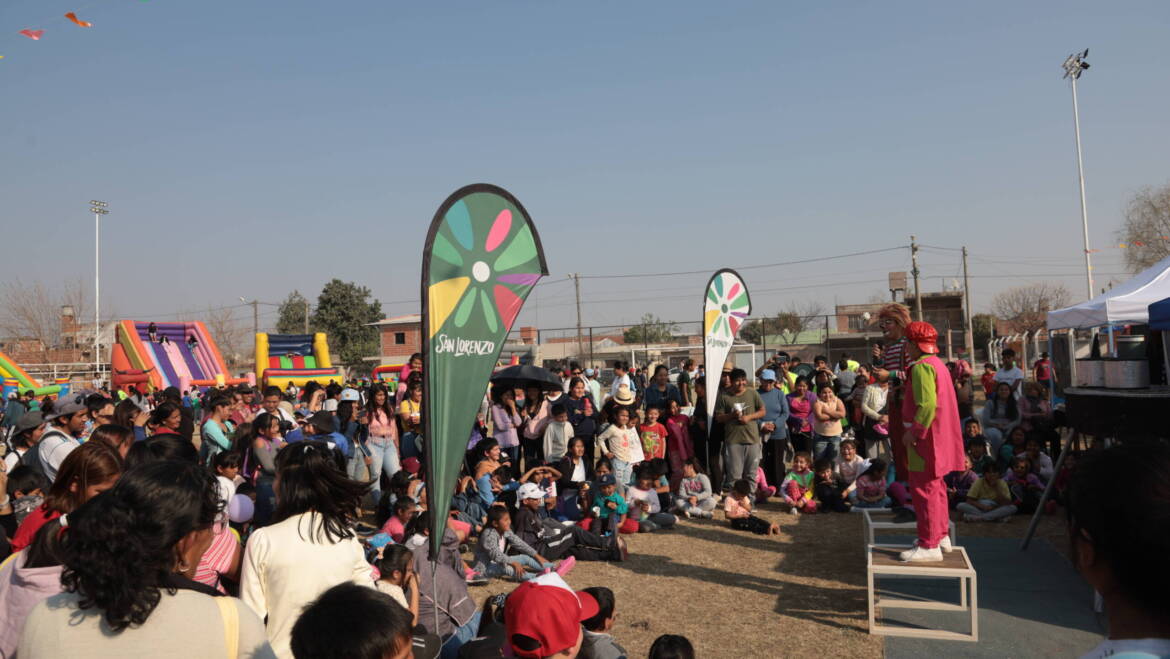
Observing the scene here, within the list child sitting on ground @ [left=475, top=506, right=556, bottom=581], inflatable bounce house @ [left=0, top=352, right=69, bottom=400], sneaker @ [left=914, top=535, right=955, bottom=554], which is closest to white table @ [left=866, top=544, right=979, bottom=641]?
sneaker @ [left=914, top=535, right=955, bottom=554]

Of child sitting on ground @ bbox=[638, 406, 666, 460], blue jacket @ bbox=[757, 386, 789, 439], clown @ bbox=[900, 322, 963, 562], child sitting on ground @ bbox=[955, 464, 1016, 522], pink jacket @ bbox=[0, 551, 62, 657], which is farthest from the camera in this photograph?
blue jacket @ bbox=[757, 386, 789, 439]

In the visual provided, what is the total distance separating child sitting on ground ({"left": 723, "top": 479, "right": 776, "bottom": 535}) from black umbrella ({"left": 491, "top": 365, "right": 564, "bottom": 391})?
Answer: 112 inches

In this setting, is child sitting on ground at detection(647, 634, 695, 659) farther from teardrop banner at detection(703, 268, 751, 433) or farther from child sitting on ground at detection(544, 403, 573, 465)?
teardrop banner at detection(703, 268, 751, 433)

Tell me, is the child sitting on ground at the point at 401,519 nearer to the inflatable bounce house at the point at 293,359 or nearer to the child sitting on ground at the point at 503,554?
the child sitting on ground at the point at 503,554

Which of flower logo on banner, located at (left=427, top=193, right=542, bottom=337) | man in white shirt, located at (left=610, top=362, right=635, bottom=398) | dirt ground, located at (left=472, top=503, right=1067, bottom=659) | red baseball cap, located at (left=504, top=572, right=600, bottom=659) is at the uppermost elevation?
flower logo on banner, located at (left=427, top=193, right=542, bottom=337)

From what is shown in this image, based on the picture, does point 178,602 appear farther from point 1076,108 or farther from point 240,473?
point 1076,108

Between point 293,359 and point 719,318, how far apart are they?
65.4 feet

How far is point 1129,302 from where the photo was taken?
9.05m

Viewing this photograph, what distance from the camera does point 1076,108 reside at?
2970cm

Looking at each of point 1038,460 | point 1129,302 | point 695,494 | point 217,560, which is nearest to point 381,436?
point 695,494

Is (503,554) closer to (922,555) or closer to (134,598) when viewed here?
(922,555)

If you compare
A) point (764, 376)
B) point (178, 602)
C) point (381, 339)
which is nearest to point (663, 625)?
point (178, 602)

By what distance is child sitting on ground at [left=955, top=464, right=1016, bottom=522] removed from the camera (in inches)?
352

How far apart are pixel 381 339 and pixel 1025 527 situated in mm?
48395
